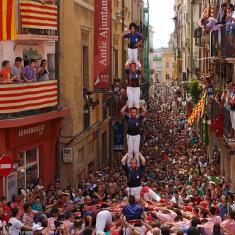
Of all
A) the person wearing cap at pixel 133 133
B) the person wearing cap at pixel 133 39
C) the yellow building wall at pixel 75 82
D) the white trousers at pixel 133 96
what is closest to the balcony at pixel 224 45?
the yellow building wall at pixel 75 82

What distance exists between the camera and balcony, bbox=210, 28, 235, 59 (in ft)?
93.6

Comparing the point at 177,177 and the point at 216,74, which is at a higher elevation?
the point at 216,74

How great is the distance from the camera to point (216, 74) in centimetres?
3853

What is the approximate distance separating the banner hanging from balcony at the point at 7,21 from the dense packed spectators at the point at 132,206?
4.54 m

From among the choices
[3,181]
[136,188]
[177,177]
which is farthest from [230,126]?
[3,181]

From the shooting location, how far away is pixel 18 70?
2295 cm

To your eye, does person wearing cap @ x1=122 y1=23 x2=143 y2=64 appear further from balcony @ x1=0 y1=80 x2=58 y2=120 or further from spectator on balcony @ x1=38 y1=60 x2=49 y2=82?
spectator on balcony @ x1=38 y1=60 x2=49 y2=82

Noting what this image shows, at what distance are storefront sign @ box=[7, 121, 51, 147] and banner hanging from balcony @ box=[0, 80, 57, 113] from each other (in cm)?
76

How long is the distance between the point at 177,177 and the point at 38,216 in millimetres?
14275

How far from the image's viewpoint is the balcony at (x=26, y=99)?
21578mm

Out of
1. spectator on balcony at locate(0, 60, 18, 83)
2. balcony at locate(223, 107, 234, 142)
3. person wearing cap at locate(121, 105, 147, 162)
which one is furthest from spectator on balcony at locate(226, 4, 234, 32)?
spectator on balcony at locate(0, 60, 18, 83)

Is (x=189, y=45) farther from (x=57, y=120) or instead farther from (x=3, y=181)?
(x=3, y=181)

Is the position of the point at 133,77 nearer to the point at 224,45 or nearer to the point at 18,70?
the point at 18,70

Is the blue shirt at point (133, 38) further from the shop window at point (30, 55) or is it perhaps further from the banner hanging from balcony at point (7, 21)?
the shop window at point (30, 55)
